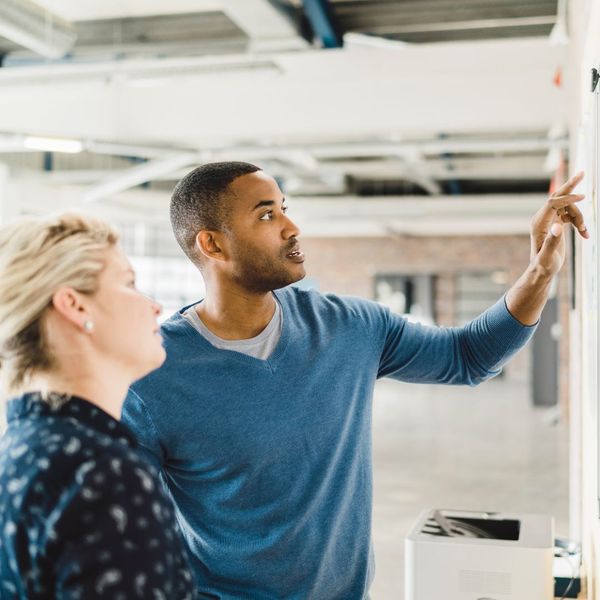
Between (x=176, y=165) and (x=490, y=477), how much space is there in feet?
14.4

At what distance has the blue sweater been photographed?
5.06 ft

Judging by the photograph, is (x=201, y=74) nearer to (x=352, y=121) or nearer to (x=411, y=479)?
(x=352, y=121)

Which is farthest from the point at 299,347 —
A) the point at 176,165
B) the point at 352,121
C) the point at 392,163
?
the point at 392,163

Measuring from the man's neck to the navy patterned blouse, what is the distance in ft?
2.57

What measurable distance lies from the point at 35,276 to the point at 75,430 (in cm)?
20

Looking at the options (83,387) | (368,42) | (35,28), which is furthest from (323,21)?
(83,387)

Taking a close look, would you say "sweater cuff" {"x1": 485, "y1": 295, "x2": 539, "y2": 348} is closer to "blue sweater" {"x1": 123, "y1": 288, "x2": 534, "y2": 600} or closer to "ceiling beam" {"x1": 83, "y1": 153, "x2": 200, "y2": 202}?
"blue sweater" {"x1": 123, "y1": 288, "x2": 534, "y2": 600}

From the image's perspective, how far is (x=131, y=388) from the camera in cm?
156

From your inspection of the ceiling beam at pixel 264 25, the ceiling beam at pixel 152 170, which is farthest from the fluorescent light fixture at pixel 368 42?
the ceiling beam at pixel 152 170

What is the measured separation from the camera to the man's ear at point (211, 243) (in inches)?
68.4

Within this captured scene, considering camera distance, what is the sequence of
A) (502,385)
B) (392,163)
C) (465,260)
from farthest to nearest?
(465,260), (502,385), (392,163)

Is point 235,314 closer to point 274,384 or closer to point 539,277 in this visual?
point 274,384

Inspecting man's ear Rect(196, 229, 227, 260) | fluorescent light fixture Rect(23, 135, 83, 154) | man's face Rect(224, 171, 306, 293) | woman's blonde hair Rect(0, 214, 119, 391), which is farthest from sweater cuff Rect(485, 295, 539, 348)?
fluorescent light fixture Rect(23, 135, 83, 154)

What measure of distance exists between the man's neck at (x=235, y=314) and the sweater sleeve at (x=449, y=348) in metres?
0.28
